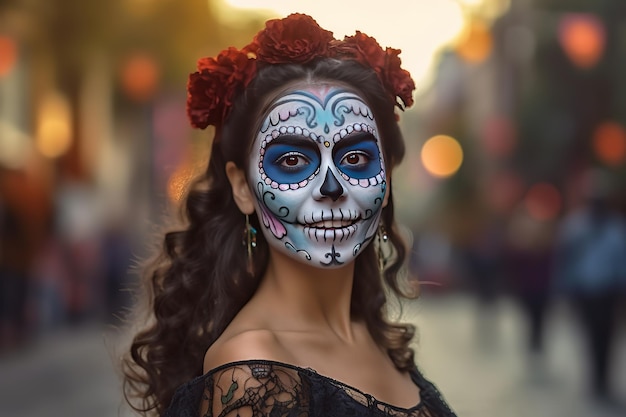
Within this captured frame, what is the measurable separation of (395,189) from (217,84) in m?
0.77

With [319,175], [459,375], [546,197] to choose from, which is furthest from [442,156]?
[319,175]

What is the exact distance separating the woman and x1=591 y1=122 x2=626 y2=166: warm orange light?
17.9 m

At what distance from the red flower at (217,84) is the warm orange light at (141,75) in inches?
785

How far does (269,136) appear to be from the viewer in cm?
287

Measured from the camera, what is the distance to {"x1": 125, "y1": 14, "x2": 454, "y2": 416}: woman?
2672 mm

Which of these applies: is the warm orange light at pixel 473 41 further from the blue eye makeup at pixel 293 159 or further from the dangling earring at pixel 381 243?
the blue eye makeup at pixel 293 159

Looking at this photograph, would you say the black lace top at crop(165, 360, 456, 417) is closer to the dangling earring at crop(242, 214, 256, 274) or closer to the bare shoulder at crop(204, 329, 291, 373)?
the bare shoulder at crop(204, 329, 291, 373)

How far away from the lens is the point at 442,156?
47875mm

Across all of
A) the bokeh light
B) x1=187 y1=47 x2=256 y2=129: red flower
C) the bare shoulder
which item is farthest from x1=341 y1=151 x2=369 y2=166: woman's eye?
the bokeh light

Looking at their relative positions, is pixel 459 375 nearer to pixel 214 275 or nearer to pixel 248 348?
pixel 214 275

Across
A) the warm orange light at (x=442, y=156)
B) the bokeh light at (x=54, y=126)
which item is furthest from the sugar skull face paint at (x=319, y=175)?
→ the warm orange light at (x=442, y=156)

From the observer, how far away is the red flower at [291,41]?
2.85 metres

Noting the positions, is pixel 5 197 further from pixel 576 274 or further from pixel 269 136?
pixel 269 136

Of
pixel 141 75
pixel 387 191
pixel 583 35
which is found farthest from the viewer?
pixel 141 75
